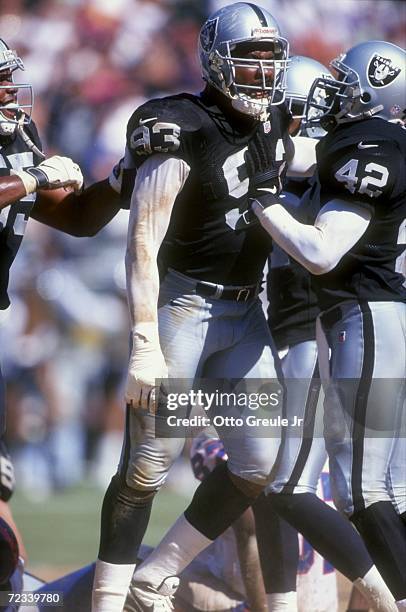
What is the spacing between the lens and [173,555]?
10.7ft

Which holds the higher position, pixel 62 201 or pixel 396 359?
pixel 62 201

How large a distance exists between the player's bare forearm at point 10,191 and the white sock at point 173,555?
43.9 inches

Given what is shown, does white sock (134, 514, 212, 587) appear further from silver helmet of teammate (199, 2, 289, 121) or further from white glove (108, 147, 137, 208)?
silver helmet of teammate (199, 2, 289, 121)

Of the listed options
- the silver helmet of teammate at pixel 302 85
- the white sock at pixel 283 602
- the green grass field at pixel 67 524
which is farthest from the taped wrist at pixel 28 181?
the green grass field at pixel 67 524

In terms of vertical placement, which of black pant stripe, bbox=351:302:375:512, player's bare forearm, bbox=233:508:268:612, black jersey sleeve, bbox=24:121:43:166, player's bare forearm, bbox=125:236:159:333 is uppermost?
black jersey sleeve, bbox=24:121:43:166

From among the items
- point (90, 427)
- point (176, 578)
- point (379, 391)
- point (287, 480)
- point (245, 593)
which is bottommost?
point (90, 427)

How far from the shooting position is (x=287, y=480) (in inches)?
135

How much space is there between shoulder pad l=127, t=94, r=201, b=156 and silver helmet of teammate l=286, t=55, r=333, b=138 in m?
0.63

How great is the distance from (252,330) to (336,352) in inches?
11.5

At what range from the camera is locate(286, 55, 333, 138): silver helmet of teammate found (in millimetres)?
3648

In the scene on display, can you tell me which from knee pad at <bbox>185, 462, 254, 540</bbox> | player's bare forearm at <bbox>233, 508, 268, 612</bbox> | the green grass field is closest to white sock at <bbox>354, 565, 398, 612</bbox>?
knee pad at <bbox>185, 462, 254, 540</bbox>

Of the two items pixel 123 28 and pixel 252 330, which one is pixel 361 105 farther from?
pixel 123 28

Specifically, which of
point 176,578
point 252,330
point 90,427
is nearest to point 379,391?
point 252,330

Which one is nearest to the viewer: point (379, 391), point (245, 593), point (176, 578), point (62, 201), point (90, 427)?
point (379, 391)
